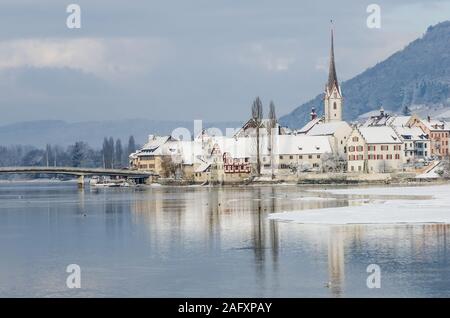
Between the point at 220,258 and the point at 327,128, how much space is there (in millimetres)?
113288

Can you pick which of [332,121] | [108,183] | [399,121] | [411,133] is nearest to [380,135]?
[411,133]

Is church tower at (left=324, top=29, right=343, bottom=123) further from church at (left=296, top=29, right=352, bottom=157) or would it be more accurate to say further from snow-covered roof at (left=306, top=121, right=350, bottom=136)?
snow-covered roof at (left=306, top=121, right=350, bottom=136)

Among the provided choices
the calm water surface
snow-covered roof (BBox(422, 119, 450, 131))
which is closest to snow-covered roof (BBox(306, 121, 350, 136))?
snow-covered roof (BBox(422, 119, 450, 131))

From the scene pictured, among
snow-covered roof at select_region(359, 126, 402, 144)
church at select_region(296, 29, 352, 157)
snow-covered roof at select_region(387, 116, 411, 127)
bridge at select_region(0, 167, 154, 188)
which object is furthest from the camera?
snow-covered roof at select_region(387, 116, 411, 127)

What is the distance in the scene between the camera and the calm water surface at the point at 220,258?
92.0ft

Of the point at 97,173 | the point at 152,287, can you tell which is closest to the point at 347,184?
the point at 97,173

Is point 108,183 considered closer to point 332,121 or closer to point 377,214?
point 332,121

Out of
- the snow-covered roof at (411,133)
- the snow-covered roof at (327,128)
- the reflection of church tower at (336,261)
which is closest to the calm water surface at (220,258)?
the reflection of church tower at (336,261)

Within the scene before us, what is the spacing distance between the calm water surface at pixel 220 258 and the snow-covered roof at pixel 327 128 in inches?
3535

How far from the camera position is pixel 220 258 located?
34.3m

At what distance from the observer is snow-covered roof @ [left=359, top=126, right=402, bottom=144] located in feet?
420

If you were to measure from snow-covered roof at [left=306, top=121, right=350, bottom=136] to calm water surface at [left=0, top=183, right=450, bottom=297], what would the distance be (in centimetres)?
8979
